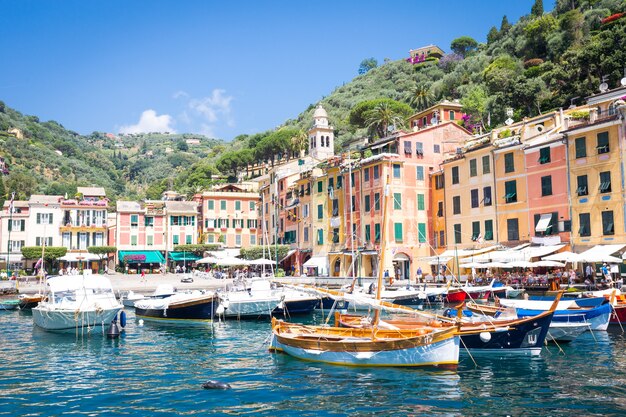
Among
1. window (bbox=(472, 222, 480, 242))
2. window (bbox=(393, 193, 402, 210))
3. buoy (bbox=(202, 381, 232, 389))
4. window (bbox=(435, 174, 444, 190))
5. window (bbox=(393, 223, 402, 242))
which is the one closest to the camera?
buoy (bbox=(202, 381, 232, 389))

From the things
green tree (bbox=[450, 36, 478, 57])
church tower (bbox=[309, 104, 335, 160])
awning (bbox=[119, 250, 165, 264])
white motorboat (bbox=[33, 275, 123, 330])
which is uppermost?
green tree (bbox=[450, 36, 478, 57])

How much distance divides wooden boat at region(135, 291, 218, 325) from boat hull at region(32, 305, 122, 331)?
4886 millimetres

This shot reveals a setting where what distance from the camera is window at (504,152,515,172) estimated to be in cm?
4628

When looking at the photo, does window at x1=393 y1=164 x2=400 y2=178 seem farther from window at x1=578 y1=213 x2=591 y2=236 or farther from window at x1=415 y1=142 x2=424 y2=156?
window at x1=578 y1=213 x2=591 y2=236

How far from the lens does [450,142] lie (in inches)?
2288

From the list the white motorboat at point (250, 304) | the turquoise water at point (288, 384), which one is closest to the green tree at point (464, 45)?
the white motorboat at point (250, 304)

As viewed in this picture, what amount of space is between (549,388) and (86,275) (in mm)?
26461

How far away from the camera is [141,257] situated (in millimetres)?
78000

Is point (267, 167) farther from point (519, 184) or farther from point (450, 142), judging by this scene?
A: point (519, 184)

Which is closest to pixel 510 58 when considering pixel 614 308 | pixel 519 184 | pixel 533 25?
pixel 533 25

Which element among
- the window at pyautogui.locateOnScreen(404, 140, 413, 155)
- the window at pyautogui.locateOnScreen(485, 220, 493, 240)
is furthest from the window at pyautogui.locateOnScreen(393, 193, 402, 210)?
the window at pyautogui.locateOnScreen(485, 220, 493, 240)

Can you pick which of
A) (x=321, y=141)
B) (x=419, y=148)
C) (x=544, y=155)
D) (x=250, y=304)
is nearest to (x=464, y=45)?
(x=321, y=141)

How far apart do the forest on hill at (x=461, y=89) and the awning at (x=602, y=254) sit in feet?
74.8

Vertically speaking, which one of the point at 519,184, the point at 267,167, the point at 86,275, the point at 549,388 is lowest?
the point at 549,388
